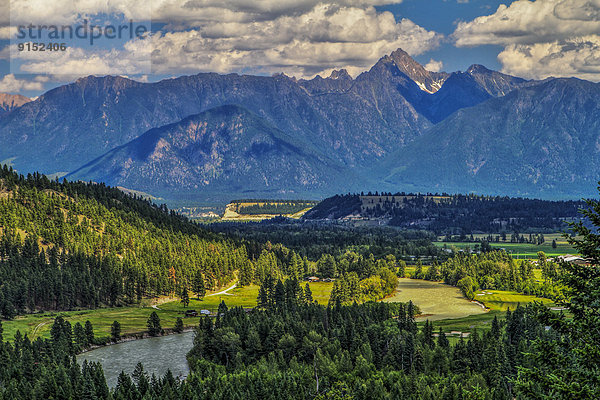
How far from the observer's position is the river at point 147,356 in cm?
13775

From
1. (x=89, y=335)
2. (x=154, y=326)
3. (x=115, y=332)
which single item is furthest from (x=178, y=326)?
(x=89, y=335)

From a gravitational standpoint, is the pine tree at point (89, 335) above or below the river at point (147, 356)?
above

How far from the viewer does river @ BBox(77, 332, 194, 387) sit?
138m

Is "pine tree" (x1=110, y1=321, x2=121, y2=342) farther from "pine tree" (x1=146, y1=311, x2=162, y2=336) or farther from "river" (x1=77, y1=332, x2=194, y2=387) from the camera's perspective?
"pine tree" (x1=146, y1=311, x2=162, y2=336)

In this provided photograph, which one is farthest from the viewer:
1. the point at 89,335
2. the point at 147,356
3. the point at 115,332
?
the point at 115,332

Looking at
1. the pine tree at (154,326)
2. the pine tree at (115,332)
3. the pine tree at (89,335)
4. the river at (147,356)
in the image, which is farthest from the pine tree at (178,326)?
the pine tree at (89,335)

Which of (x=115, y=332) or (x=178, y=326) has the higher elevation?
(x=115, y=332)

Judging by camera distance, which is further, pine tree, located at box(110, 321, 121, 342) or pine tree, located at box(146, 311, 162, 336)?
pine tree, located at box(146, 311, 162, 336)

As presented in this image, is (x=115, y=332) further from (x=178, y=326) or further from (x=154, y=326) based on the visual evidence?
(x=178, y=326)

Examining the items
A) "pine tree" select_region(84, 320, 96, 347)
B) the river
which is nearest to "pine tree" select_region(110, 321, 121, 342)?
the river

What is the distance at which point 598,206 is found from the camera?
145ft

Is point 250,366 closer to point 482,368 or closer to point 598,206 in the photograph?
point 482,368

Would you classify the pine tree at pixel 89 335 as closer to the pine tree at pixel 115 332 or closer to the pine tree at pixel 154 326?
the pine tree at pixel 115 332

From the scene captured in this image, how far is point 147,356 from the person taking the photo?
152750mm
